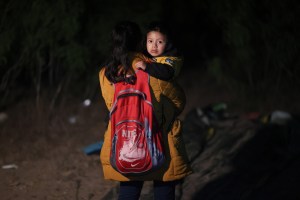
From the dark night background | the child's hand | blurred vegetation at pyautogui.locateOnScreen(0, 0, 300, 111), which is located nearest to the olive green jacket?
the child's hand

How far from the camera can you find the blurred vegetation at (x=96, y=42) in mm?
5184

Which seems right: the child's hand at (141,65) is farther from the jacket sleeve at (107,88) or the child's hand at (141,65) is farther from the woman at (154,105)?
the jacket sleeve at (107,88)

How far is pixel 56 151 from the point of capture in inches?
196

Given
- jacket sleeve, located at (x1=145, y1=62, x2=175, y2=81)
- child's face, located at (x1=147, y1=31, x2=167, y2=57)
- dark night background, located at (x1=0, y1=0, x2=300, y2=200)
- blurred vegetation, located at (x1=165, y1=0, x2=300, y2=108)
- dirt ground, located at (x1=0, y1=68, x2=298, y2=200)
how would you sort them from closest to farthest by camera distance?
1. jacket sleeve, located at (x1=145, y1=62, x2=175, y2=81)
2. child's face, located at (x1=147, y1=31, x2=167, y2=57)
3. dirt ground, located at (x1=0, y1=68, x2=298, y2=200)
4. dark night background, located at (x1=0, y1=0, x2=300, y2=200)
5. blurred vegetation, located at (x1=165, y1=0, x2=300, y2=108)

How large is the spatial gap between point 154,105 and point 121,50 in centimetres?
35

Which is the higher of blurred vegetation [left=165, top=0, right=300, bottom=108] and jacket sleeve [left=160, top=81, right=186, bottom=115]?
blurred vegetation [left=165, top=0, right=300, bottom=108]

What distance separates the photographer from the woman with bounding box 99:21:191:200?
7.27 feet

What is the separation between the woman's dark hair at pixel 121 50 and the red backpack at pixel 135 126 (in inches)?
2.3

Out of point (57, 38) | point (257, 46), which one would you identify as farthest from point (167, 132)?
point (257, 46)

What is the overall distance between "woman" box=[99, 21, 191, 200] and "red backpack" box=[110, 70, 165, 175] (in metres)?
0.05

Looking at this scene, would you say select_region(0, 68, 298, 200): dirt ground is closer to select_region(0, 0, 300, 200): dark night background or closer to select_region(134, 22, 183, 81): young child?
select_region(0, 0, 300, 200): dark night background

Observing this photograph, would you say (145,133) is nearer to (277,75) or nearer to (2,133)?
(2,133)

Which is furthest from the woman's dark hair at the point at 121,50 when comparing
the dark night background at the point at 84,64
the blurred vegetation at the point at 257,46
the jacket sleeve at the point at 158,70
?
Result: the blurred vegetation at the point at 257,46

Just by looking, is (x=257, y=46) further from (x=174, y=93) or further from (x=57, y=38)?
(x=174, y=93)
